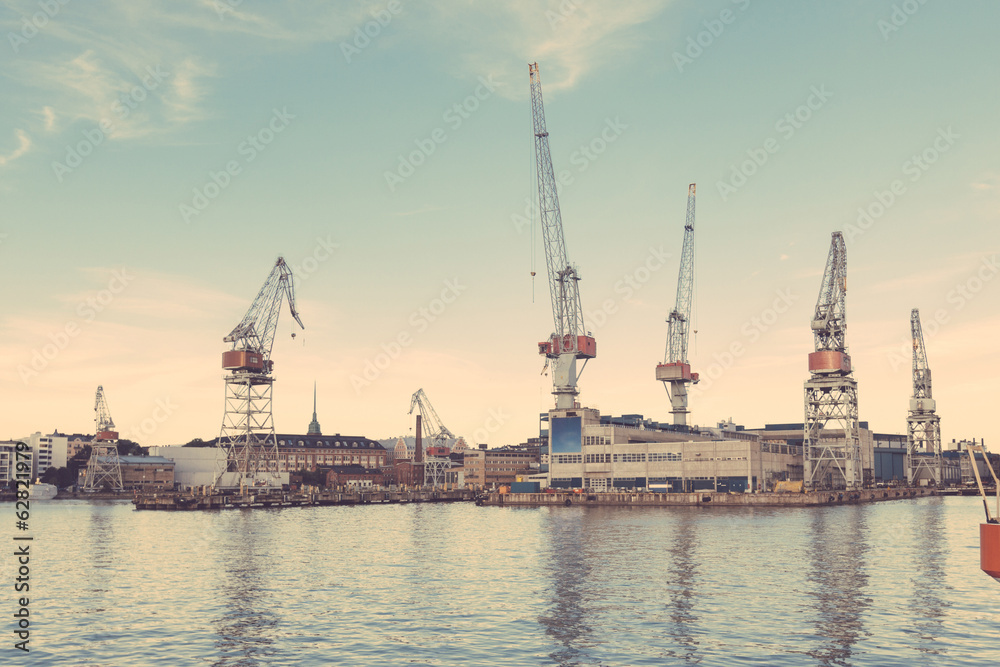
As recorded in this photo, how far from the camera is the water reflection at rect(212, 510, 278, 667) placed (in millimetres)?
37281

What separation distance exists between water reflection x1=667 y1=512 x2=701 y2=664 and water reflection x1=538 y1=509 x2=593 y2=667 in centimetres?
398

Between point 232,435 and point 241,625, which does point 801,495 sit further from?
point 241,625

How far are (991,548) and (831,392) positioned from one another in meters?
170

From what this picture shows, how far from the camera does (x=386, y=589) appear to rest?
5484 centimetres

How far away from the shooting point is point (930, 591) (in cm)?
5209

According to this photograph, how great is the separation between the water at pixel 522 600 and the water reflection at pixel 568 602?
190mm

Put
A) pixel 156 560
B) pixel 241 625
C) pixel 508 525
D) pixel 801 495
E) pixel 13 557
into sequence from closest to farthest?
pixel 241 625, pixel 156 560, pixel 13 557, pixel 508 525, pixel 801 495

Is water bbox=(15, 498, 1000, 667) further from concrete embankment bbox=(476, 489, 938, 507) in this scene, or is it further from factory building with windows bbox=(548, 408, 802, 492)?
factory building with windows bbox=(548, 408, 802, 492)

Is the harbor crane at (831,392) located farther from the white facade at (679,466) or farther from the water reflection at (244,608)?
the water reflection at (244,608)

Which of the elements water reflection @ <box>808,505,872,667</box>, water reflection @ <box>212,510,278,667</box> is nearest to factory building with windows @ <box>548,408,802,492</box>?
water reflection @ <box>808,505,872,667</box>

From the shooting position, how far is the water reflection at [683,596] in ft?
122

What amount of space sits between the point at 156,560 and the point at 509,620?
3996 centimetres

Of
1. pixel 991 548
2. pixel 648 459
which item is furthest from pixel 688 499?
pixel 991 548

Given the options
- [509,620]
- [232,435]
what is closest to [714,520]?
[509,620]
